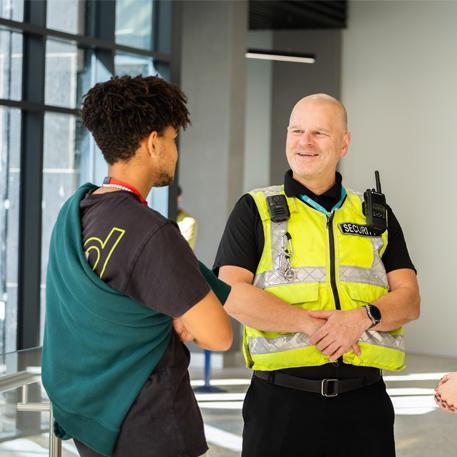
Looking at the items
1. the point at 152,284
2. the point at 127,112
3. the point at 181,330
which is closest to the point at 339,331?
the point at 181,330

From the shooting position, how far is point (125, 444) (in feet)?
6.27

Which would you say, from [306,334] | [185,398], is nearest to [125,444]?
[185,398]

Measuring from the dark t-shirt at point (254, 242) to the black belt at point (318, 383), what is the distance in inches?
0.8

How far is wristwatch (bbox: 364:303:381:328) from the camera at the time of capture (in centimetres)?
255

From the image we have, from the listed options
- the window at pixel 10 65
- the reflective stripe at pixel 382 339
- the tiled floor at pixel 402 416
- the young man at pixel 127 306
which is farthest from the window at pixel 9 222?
the young man at pixel 127 306

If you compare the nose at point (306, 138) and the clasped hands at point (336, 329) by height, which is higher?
the nose at point (306, 138)

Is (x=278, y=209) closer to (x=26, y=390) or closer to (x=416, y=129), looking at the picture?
(x=26, y=390)

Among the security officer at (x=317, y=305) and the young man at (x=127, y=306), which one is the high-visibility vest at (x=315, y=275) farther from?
the young man at (x=127, y=306)

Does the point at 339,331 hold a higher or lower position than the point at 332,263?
lower

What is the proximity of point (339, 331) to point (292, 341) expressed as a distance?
142 millimetres

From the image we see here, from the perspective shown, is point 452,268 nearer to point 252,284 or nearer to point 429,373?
point 429,373

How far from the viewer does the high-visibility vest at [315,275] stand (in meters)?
2.58

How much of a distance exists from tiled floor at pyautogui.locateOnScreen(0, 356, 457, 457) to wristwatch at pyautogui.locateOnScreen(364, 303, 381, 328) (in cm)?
182

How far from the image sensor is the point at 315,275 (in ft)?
8.55
